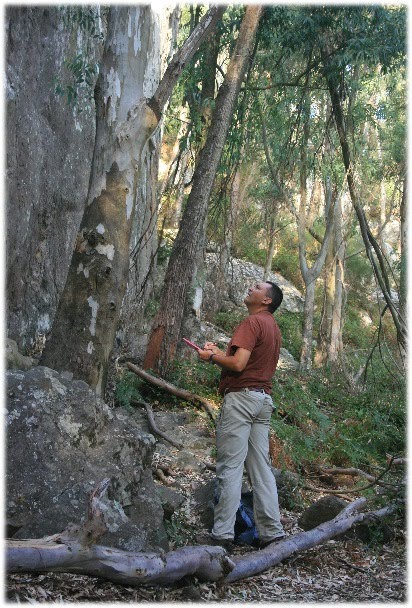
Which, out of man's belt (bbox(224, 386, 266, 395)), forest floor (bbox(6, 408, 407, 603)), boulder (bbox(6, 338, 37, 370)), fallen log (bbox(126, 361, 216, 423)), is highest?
boulder (bbox(6, 338, 37, 370))

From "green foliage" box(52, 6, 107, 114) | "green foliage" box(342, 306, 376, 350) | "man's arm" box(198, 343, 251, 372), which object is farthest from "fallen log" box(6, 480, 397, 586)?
"green foliage" box(342, 306, 376, 350)

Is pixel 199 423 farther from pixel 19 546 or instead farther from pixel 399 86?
pixel 399 86

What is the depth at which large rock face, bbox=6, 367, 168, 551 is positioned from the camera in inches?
182

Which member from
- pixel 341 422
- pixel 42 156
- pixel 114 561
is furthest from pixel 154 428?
pixel 114 561

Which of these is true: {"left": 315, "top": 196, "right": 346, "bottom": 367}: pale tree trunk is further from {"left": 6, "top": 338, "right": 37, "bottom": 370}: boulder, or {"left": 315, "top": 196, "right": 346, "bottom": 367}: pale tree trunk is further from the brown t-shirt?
{"left": 6, "top": 338, "right": 37, "bottom": 370}: boulder

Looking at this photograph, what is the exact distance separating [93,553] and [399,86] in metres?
24.0

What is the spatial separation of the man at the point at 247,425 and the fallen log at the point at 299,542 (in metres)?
0.19

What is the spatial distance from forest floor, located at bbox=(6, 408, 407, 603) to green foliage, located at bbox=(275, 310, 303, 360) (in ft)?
47.6

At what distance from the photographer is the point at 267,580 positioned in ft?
17.1

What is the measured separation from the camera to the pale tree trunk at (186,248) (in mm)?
10211

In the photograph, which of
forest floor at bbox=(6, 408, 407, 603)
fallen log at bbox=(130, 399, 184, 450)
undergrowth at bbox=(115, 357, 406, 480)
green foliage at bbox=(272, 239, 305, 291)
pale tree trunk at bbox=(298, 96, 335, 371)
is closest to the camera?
→ forest floor at bbox=(6, 408, 407, 603)

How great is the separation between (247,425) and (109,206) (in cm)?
219

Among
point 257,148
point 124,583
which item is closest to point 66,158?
point 124,583

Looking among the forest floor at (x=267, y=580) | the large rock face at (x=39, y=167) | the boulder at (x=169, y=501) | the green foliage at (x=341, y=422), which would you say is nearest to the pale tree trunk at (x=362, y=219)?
the green foliage at (x=341, y=422)
